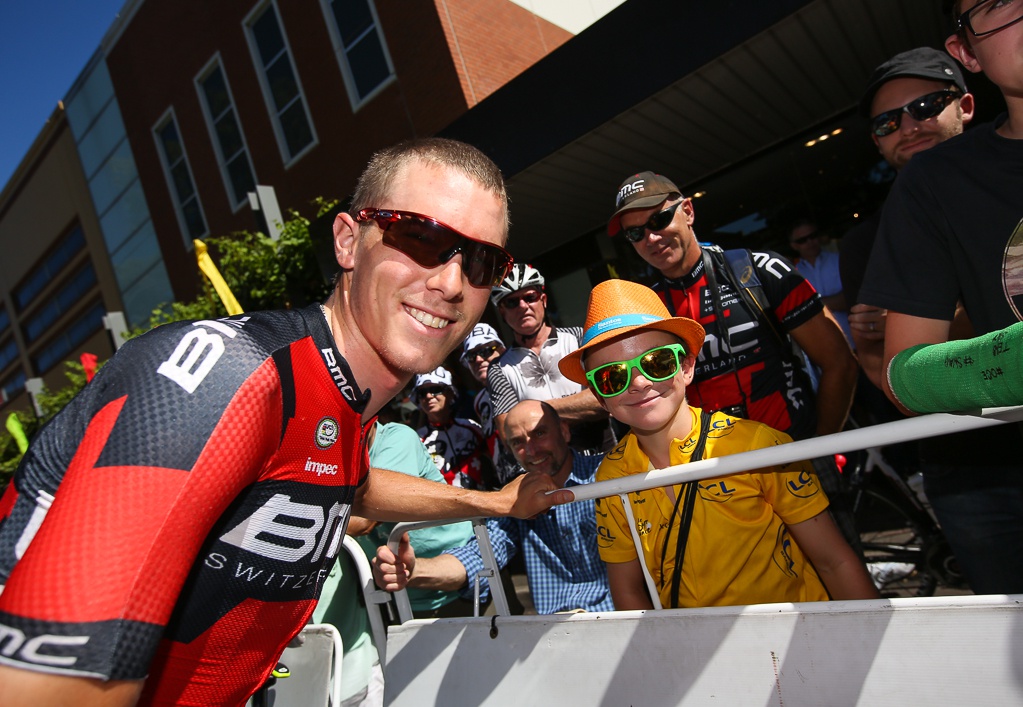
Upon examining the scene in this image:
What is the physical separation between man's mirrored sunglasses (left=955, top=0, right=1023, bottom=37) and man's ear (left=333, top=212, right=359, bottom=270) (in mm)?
1580

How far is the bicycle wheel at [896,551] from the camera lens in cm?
366

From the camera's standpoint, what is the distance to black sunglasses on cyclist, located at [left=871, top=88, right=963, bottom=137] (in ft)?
7.92

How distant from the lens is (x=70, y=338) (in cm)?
2552

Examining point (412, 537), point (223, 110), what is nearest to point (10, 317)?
point (223, 110)

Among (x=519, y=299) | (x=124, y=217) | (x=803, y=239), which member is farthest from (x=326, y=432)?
(x=124, y=217)

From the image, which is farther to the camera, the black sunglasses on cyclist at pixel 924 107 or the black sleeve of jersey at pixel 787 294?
the black sleeve of jersey at pixel 787 294

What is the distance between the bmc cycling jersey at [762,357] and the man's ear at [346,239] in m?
1.84

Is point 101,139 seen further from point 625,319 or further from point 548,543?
point 625,319

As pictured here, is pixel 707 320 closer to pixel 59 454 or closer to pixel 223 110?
pixel 59 454

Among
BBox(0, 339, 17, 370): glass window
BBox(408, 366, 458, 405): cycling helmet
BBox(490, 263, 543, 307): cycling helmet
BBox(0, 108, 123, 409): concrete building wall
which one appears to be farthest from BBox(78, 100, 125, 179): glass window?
BBox(490, 263, 543, 307): cycling helmet

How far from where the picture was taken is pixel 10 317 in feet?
99.0

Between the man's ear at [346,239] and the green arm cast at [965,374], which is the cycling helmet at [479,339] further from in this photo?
the green arm cast at [965,374]

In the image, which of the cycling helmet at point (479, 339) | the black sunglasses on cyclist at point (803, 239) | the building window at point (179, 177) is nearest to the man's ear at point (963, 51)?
the cycling helmet at point (479, 339)

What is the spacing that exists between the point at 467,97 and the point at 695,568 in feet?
31.6
